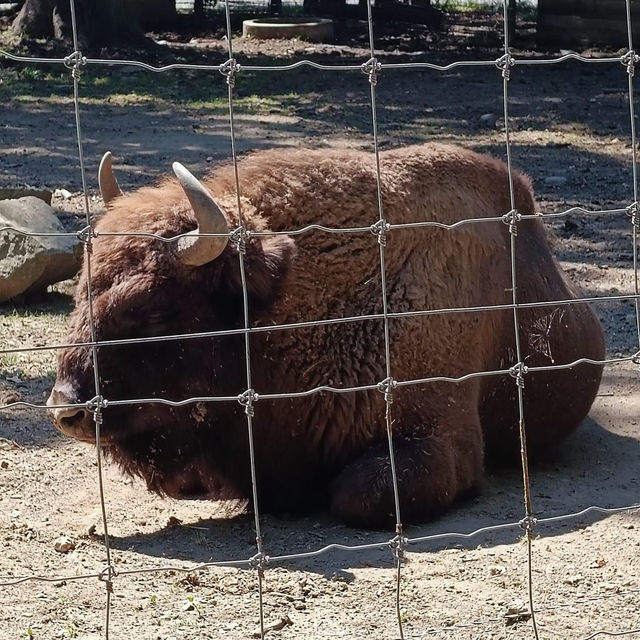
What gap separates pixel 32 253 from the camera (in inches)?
275

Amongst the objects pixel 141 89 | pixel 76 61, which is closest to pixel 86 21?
pixel 141 89

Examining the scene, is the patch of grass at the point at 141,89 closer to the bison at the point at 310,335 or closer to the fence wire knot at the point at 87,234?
the bison at the point at 310,335

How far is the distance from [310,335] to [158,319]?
60cm

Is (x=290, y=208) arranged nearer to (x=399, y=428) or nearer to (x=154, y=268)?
(x=154, y=268)

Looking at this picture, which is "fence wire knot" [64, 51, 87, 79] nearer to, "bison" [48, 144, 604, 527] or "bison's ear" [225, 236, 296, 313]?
"bison" [48, 144, 604, 527]

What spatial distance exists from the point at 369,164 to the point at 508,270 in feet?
2.40

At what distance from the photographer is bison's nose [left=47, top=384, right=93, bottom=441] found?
4090 mm

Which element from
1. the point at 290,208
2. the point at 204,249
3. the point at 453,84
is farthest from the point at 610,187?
the point at 204,249

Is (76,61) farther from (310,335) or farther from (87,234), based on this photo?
(310,335)

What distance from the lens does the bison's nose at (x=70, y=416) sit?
4.09m

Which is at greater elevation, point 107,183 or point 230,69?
point 230,69

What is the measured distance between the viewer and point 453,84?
14570 mm

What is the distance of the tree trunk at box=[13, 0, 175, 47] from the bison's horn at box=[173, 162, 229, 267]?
12579mm

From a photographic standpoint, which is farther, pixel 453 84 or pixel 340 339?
pixel 453 84
